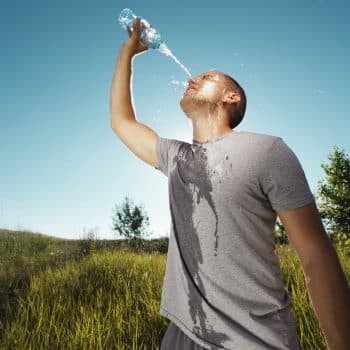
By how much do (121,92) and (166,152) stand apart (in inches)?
22.5

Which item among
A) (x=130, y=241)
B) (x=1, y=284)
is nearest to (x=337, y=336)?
(x=1, y=284)

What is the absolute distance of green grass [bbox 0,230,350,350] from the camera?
140 inches

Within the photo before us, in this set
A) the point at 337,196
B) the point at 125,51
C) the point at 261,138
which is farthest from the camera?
the point at 337,196

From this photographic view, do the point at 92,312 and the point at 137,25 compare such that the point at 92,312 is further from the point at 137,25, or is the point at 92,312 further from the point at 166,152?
the point at 137,25

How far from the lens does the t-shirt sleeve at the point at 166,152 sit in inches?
67.2

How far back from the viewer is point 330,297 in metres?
1.33

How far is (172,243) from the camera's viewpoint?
65.7 inches

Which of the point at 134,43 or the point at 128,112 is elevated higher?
the point at 134,43

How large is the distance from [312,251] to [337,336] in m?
0.30

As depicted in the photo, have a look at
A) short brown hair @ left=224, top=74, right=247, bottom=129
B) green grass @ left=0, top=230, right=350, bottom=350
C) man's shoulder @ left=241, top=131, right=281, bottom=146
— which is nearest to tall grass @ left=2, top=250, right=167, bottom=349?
green grass @ left=0, top=230, right=350, bottom=350

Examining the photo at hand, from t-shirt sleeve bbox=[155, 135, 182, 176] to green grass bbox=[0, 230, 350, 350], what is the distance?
210 cm

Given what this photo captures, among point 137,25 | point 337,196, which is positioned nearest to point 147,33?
point 137,25

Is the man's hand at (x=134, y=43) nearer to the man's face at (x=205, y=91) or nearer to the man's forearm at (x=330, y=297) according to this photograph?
the man's face at (x=205, y=91)

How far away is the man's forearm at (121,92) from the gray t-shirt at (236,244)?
2.17 ft
